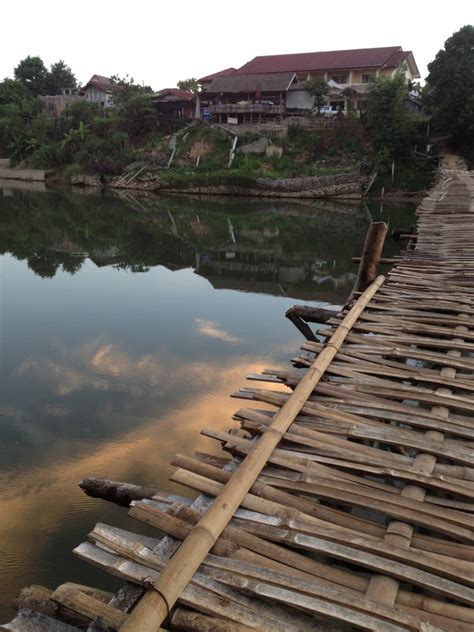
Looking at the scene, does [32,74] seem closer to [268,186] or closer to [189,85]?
[189,85]

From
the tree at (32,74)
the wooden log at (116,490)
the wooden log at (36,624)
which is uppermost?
the tree at (32,74)

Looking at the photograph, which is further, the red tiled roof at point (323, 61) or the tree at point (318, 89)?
the red tiled roof at point (323, 61)

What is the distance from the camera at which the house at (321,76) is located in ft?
116

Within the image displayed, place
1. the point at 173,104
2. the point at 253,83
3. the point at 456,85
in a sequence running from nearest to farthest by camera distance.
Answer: the point at 456,85 < the point at 253,83 < the point at 173,104

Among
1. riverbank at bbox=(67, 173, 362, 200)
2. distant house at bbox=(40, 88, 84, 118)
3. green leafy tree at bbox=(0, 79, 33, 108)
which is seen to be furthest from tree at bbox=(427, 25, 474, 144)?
green leafy tree at bbox=(0, 79, 33, 108)

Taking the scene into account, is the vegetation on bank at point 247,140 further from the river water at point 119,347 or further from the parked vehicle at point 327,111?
the river water at point 119,347

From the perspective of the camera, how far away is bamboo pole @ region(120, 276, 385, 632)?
1.77m

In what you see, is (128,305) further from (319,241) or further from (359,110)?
(359,110)

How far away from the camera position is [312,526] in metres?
2.27

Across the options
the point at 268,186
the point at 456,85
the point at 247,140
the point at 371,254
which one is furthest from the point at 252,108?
the point at 371,254

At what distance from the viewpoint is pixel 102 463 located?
5016 mm

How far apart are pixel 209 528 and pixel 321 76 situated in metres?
40.9

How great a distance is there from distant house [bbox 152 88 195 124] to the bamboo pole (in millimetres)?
41021

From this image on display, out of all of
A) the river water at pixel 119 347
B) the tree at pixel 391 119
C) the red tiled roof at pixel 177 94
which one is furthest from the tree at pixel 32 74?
the river water at pixel 119 347
